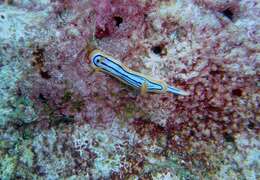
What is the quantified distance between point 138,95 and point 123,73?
39 cm

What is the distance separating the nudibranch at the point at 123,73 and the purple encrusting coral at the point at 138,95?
0.28 feet

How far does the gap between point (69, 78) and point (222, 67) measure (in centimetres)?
186

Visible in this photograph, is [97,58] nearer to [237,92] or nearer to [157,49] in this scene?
[157,49]

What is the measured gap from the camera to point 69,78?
356cm

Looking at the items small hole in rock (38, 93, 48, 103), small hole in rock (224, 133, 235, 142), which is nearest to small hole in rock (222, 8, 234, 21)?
small hole in rock (224, 133, 235, 142)

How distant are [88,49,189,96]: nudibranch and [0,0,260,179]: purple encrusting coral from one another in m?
0.08

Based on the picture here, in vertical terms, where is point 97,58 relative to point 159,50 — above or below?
below

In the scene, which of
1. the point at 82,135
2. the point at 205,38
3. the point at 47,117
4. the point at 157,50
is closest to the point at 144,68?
the point at 157,50

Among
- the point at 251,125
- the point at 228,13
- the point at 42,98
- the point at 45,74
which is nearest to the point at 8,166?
the point at 42,98

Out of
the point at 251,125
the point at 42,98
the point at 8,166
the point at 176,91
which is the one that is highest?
the point at 176,91

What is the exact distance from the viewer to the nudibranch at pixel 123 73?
11.4ft

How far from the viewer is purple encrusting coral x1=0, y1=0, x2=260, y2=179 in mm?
3369

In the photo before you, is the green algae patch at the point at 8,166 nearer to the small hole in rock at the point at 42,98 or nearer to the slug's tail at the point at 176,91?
the small hole in rock at the point at 42,98

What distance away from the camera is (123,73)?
11.4ft
